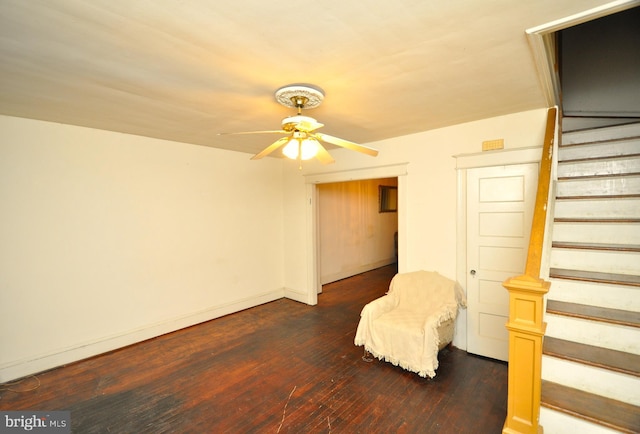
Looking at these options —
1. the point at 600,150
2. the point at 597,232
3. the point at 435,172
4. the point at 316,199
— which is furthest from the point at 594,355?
the point at 316,199

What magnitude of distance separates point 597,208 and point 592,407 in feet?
5.33

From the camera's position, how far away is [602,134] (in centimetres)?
285

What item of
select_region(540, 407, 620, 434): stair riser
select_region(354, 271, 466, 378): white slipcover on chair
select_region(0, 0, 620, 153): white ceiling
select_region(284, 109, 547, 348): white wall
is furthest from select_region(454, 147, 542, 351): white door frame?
select_region(540, 407, 620, 434): stair riser

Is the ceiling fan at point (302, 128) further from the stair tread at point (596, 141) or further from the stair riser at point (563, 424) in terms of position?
the stair tread at point (596, 141)

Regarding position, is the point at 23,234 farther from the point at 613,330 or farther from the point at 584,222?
the point at 584,222

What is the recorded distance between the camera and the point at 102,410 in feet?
7.63

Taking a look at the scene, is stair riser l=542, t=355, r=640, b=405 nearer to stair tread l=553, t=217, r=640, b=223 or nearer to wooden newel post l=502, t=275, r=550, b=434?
wooden newel post l=502, t=275, r=550, b=434

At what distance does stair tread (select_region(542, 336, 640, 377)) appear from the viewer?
5.36 ft

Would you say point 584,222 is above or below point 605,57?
below

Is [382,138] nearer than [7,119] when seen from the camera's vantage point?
No

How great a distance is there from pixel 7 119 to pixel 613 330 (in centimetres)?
528

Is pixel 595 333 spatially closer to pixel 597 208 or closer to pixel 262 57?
pixel 597 208

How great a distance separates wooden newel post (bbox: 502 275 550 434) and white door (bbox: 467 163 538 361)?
1509 millimetres

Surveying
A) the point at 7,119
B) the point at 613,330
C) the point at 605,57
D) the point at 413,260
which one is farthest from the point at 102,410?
the point at 605,57
